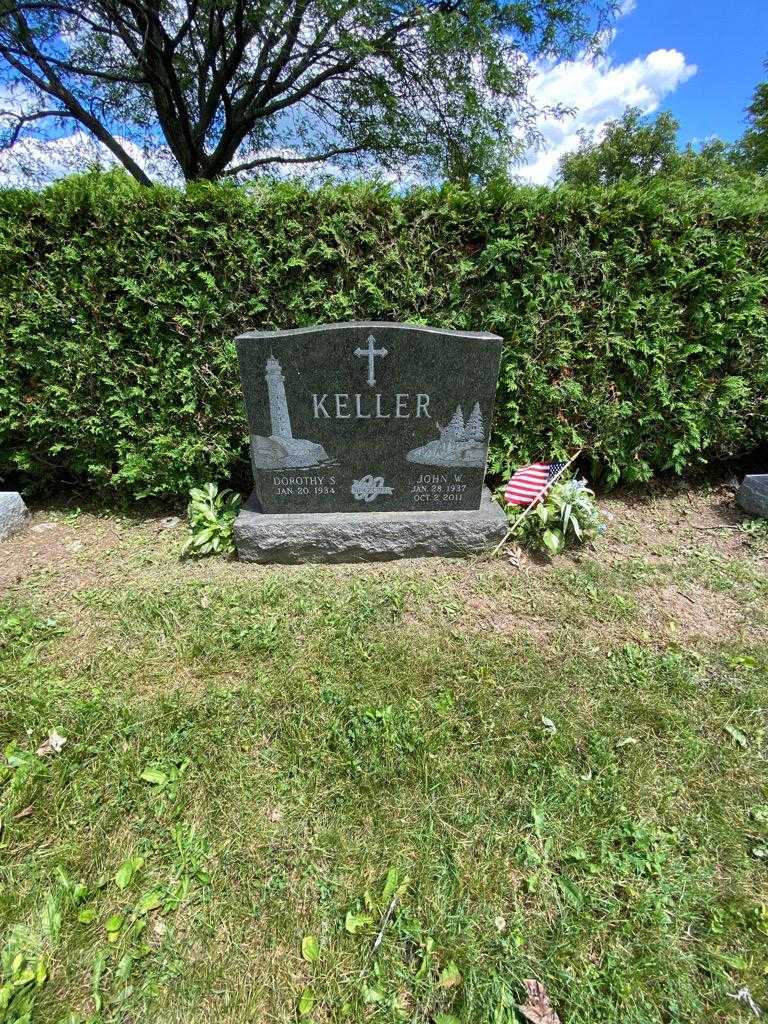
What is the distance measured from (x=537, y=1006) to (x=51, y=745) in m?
1.94

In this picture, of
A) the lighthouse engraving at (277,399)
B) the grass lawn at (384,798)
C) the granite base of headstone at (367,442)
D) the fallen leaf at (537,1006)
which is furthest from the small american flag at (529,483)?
the fallen leaf at (537,1006)

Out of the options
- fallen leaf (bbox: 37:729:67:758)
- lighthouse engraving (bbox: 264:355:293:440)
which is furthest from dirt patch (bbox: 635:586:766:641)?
fallen leaf (bbox: 37:729:67:758)

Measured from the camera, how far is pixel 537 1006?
4.17 ft

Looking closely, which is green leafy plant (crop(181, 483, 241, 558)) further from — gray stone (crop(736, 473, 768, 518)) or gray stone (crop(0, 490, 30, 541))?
gray stone (crop(736, 473, 768, 518))

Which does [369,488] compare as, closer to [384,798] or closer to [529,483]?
[529,483]

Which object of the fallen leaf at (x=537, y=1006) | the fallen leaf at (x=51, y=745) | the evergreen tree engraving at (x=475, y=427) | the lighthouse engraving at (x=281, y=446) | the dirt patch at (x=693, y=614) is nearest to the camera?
the fallen leaf at (x=537, y=1006)

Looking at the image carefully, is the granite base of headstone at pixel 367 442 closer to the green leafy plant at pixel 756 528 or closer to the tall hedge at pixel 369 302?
the tall hedge at pixel 369 302

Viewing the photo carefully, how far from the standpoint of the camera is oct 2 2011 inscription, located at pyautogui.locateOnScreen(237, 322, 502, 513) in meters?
2.89

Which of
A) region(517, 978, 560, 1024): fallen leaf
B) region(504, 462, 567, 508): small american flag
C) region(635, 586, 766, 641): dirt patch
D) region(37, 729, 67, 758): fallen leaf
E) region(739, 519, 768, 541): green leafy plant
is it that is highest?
region(504, 462, 567, 508): small american flag

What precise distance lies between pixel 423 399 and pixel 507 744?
204cm

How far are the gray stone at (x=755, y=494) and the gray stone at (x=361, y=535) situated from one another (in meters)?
2.13

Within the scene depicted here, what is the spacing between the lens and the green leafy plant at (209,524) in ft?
10.9

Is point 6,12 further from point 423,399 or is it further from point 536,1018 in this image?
point 536,1018

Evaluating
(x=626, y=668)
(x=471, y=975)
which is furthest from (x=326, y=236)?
(x=471, y=975)
